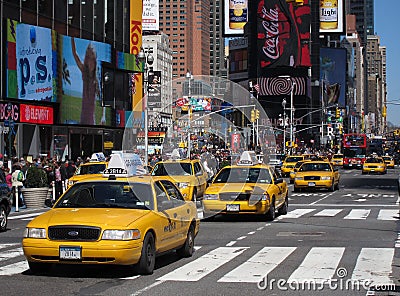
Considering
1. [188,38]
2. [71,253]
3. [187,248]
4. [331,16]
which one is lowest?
[187,248]

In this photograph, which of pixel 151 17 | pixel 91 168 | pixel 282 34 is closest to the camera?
pixel 91 168

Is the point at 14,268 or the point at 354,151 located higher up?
the point at 354,151

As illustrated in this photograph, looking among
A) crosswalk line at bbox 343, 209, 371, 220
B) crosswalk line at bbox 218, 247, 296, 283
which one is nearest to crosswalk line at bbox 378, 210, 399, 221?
crosswalk line at bbox 343, 209, 371, 220

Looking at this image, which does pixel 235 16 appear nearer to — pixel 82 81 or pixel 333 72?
pixel 333 72

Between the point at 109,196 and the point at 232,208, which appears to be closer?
the point at 109,196

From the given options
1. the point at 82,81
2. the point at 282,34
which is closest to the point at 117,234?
the point at 82,81

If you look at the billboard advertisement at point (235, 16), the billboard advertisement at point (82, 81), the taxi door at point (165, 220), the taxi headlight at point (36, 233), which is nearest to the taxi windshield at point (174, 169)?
the taxi door at point (165, 220)

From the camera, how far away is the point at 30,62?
44594 millimetres

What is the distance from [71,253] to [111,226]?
2.23 feet

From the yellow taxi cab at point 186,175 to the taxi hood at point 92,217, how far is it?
1372 cm

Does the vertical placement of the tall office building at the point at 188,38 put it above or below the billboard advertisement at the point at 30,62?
above

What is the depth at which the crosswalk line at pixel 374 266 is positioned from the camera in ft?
35.4

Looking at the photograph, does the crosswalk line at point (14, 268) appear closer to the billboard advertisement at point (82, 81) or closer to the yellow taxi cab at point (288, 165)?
the billboard advertisement at point (82, 81)

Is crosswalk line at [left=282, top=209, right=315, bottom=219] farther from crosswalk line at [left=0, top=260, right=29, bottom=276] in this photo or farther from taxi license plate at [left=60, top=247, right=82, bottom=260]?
taxi license plate at [left=60, top=247, right=82, bottom=260]
